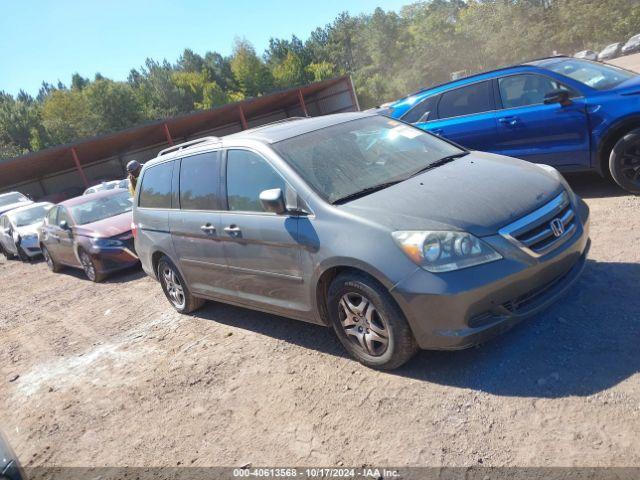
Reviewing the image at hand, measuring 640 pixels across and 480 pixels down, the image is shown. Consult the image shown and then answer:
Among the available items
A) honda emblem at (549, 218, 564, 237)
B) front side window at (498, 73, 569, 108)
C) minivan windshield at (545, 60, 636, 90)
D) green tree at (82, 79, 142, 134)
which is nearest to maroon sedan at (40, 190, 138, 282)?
front side window at (498, 73, 569, 108)

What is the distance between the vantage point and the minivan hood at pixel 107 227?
8688 mm

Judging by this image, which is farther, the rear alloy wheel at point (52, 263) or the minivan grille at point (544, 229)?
the rear alloy wheel at point (52, 263)

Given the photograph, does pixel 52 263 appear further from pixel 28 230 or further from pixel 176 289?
pixel 176 289

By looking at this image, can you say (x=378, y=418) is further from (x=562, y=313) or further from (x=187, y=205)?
(x=187, y=205)

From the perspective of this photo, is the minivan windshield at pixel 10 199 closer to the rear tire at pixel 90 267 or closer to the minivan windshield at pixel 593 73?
the rear tire at pixel 90 267

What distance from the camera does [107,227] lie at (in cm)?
887

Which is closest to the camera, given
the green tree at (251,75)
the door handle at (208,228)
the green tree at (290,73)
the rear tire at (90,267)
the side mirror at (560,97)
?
the door handle at (208,228)

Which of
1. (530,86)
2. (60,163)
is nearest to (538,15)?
(60,163)

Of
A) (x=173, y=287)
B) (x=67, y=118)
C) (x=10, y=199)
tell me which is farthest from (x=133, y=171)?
(x=67, y=118)

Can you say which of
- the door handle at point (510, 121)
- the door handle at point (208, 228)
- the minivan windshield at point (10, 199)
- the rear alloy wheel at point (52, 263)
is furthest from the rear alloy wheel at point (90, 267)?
the minivan windshield at point (10, 199)

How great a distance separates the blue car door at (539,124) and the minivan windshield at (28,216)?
1252 cm

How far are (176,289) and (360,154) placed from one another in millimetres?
2837

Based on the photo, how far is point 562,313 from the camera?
3781 millimetres

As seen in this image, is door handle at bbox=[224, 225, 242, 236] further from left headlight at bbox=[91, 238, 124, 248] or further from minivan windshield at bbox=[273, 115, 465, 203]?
left headlight at bbox=[91, 238, 124, 248]
